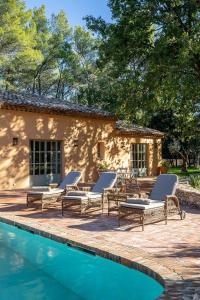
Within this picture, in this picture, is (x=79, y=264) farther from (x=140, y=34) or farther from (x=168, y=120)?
(x=168, y=120)

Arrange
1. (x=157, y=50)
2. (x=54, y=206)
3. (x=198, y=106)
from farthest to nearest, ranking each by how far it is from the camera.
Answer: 1. (x=198, y=106)
2. (x=157, y=50)
3. (x=54, y=206)

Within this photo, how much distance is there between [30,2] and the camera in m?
35.2

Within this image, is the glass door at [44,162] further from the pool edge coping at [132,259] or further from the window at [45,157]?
the pool edge coping at [132,259]

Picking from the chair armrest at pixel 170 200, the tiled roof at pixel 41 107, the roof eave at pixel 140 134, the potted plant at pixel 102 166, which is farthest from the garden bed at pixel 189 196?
the roof eave at pixel 140 134

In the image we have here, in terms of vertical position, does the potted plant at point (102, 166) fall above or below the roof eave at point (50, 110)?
below

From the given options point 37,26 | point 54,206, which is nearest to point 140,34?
point 54,206

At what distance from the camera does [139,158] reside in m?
25.9

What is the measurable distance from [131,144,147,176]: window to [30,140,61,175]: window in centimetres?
678

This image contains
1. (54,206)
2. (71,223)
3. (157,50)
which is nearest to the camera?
(71,223)

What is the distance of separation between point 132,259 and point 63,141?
1443 centimetres

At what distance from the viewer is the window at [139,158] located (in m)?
25.5

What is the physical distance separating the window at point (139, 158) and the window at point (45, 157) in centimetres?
678

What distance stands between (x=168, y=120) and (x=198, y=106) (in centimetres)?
819

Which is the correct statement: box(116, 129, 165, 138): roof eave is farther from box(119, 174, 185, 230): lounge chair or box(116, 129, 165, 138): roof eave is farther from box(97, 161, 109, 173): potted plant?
box(119, 174, 185, 230): lounge chair
